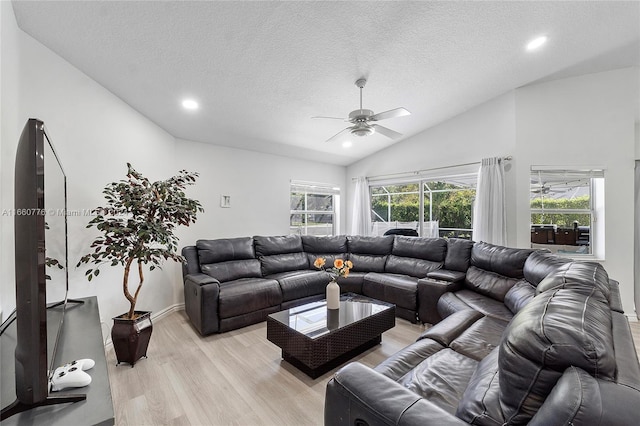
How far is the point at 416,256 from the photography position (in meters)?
3.94

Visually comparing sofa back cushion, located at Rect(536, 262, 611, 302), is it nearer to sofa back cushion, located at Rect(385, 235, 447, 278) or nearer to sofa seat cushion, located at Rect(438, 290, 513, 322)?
sofa seat cushion, located at Rect(438, 290, 513, 322)

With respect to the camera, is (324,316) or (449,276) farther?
(449,276)

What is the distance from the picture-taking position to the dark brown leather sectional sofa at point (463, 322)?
0.74 metres

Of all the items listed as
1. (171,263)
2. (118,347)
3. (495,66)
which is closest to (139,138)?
(171,263)

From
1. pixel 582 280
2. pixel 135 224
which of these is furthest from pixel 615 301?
pixel 135 224

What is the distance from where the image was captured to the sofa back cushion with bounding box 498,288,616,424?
0.74m

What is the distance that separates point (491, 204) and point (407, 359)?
9.71ft

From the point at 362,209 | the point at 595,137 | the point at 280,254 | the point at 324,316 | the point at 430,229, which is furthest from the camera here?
the point at 362,209

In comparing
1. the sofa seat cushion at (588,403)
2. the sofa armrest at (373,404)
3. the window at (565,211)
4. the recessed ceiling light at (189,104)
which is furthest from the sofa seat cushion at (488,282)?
the recessed ceiling light at (189,104)

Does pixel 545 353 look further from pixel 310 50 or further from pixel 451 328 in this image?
pixel 310 50

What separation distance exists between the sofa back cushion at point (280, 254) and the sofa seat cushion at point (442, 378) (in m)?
2.72

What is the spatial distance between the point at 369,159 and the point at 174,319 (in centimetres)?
444

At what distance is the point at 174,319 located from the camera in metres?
3.33

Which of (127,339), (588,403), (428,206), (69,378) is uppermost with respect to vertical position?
(428,206)
